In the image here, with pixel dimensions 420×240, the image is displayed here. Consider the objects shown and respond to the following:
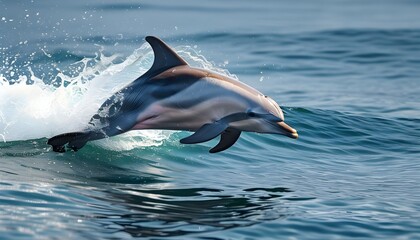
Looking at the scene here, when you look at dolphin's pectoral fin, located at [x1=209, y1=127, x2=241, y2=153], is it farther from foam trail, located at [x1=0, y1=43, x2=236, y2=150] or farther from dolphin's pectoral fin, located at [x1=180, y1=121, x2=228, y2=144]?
foam trail, located at [x1=0, y1=43, x2=236, y2=150]

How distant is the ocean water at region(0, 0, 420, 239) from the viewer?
331 inches

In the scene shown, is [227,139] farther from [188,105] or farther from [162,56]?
[162,56]

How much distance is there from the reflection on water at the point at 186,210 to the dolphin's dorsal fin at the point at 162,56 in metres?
1.28

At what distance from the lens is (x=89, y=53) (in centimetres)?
2131

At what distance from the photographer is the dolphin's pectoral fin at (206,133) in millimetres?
9469

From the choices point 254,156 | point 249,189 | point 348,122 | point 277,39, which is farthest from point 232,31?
point 249,189

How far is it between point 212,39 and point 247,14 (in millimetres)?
6699

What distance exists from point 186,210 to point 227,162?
9.21 feet

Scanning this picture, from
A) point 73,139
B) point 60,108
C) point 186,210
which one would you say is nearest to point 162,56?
point 73,139

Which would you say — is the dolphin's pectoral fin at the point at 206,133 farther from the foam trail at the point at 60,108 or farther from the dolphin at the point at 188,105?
the foam trail at the point at 60,108

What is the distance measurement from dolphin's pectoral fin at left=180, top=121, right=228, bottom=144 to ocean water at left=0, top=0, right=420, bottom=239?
56 cm

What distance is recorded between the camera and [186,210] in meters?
8.88

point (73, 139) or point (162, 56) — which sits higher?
point (162, 56)

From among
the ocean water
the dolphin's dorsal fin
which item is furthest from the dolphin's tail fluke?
the dolphin's dorsal fin
